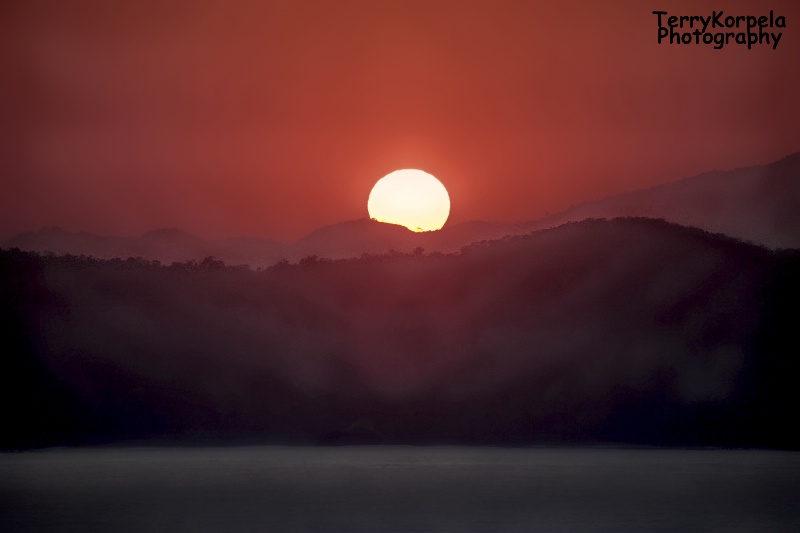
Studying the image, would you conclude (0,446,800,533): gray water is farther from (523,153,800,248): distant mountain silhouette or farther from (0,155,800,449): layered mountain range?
(523,153,800,248): distant mountain silhouette

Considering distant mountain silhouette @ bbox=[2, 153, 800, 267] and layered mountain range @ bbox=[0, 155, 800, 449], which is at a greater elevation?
distant mountain silhouette @ bbox=[2, 153, 800, 267]

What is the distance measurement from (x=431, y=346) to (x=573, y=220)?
4.47 ft

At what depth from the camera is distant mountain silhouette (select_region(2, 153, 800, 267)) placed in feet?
22.6

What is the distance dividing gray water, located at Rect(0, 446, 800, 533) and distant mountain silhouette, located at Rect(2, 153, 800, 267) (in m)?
1.38

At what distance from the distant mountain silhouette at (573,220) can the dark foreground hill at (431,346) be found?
0.40ft

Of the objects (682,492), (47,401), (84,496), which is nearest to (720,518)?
(682,492)

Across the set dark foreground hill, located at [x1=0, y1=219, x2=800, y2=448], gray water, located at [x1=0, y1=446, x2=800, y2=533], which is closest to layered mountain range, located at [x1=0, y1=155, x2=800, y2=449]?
dark foreground hill, located at [x1=0, y1=219, x2=800, y2=448]

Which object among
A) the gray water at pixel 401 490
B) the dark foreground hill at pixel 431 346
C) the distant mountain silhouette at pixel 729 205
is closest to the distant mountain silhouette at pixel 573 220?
the distant mountain silhouette at pixel 729 205

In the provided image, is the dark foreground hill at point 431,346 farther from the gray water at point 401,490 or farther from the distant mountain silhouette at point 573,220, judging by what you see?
the gray water at point 401,490

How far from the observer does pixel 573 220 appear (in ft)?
22.9

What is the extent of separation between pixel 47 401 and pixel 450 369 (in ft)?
9.26

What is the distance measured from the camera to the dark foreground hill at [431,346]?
23.4 ft

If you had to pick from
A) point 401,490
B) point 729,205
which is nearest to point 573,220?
point 729,205

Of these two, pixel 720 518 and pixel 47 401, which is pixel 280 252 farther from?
pixel 720 518
